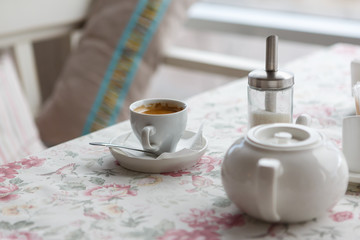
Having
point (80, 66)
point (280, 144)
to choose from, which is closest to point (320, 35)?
point (80, 66)

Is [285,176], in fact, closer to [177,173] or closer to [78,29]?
[177,173]

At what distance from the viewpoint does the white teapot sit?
500 mm

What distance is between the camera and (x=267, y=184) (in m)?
0.49

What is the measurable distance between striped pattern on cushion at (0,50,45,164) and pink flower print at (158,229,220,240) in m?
0.96

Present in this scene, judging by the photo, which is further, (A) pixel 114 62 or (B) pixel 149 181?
(A) pixel 114 62

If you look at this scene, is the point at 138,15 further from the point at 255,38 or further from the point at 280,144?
the point at 280,144

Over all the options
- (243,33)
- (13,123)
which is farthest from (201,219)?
(243,33)

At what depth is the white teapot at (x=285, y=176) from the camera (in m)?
0.50

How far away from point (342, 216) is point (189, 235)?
17cm

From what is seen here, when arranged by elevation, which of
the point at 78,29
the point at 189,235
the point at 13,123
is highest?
the point at 78,29

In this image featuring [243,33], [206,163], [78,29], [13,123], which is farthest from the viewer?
[243,33]

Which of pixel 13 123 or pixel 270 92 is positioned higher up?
pixel 270 92

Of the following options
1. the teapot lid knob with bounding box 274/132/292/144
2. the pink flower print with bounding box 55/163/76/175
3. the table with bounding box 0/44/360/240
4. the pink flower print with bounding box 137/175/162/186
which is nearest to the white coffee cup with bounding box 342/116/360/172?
the table with bounding box 0/44/360/240

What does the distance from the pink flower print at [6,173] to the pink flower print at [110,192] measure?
119mm
